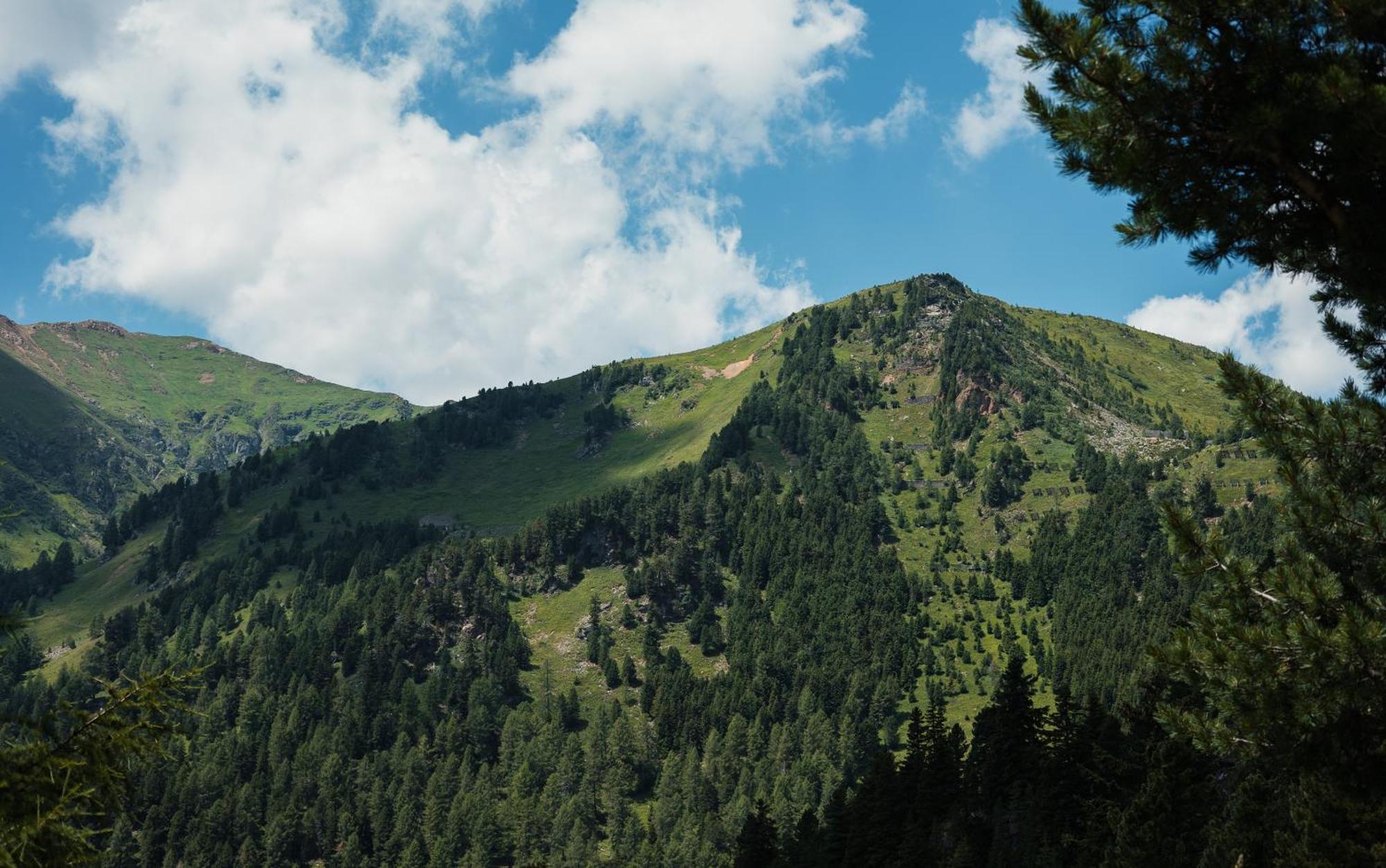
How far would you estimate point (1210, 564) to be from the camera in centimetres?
1605

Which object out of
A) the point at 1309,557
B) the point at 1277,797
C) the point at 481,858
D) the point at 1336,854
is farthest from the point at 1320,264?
the point at 481,858

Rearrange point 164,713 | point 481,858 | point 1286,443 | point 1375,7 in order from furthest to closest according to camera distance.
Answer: point 481,858 < point 1286,443 < point 164,713 < point 1375,7

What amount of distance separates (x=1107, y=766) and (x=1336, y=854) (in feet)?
158

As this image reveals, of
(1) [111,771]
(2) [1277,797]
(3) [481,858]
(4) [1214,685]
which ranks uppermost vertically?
(4) [1214,685]

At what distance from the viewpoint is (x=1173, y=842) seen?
5153 centimetres

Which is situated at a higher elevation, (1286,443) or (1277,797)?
(1286,443)

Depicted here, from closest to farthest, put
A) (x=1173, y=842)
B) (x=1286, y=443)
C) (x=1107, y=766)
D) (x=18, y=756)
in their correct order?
(x=18, y=756)
(x=1286, y=443)
(x=1173, y=842)
(x=1107, y=766)

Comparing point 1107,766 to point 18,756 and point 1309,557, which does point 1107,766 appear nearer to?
point 1309,557

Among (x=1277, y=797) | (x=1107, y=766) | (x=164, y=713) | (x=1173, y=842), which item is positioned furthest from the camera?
(x=1107, y=766)

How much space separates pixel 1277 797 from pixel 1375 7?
3845 cm

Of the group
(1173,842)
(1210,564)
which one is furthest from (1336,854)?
(1173,842)

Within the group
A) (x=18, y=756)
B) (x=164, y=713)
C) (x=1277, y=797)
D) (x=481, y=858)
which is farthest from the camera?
(x=481, y=858)

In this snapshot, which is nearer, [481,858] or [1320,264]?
[1320,264]

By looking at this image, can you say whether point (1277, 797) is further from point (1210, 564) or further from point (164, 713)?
point (164, 713)
